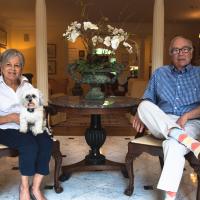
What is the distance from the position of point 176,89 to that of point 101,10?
579 centimetres

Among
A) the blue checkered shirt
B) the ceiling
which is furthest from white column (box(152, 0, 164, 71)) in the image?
the blue checkered shirt

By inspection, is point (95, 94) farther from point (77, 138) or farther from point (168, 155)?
point (77, 138)

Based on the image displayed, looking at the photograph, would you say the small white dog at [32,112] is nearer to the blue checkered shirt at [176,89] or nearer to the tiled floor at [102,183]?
the tiled floor at [102,183]

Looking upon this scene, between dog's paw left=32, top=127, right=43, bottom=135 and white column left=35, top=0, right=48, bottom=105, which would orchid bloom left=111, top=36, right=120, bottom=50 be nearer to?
dog's paw left=32, top=127, right=43, bottom=135

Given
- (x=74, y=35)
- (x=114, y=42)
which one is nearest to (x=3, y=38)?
(x=74, y=35)

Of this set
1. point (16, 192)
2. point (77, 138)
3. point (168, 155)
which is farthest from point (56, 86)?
point (168, 155)

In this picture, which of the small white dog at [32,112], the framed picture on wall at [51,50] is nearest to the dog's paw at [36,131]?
the small white dog at [32,112]

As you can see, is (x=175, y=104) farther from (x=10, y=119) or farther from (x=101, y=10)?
(x=101, y=10)

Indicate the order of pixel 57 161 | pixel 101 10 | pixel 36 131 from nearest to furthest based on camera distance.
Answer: pixel 36 131
pixel 57 161
pixel 101 10

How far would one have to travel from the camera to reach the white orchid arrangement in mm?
2514

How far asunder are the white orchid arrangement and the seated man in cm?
42

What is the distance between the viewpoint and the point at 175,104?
236cm

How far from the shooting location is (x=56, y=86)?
8.38 metres

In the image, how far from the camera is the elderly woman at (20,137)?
78.7 inches
